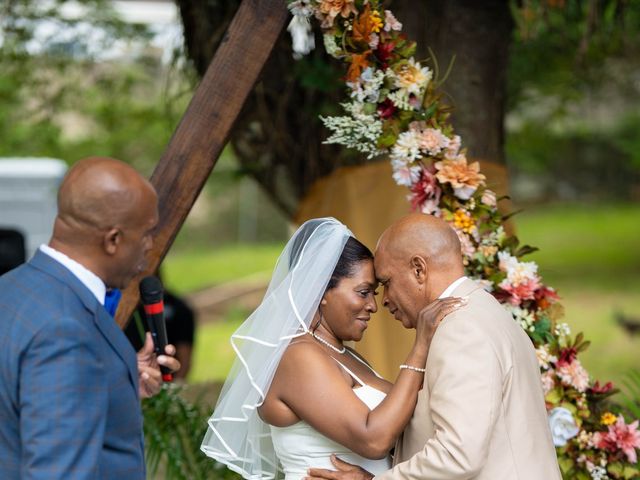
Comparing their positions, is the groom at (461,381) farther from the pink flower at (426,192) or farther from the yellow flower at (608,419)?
the yellow flower at (608,419)

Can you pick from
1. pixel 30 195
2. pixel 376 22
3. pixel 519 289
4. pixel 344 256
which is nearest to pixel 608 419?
pixel 519 289

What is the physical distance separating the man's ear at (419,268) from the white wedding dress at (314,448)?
464 millimetres

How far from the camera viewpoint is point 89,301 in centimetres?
267

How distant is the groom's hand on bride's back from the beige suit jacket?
254 millimetres

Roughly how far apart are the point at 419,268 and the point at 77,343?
1319mm

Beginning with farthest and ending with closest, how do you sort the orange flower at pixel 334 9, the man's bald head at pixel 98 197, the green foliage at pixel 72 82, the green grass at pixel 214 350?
the green grass at pixel 214 350, the green foliage at pixel 72 82, the orange flower at pixel 334 9, the man's bald head at pixel 98 197

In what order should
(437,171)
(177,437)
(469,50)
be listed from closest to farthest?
(437,171) < (177,437) < (469,50)

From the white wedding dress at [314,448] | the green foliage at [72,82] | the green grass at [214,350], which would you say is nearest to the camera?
the white wedding dress at [314,448]

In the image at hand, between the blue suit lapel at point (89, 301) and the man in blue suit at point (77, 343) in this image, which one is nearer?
the man in blue suit at point (77, 343)

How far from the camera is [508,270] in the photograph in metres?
4.41

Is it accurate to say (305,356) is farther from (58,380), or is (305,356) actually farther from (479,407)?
(58,380)

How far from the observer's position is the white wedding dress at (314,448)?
12.1 ft

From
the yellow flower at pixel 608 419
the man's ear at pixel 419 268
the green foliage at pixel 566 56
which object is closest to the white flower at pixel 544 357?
the yellow flower at pixel 608 419

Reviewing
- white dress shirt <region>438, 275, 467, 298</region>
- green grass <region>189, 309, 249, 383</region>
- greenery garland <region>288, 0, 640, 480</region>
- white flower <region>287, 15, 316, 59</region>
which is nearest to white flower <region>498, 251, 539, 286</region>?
greenery garland <region>288, 0, 640, 480</region>
